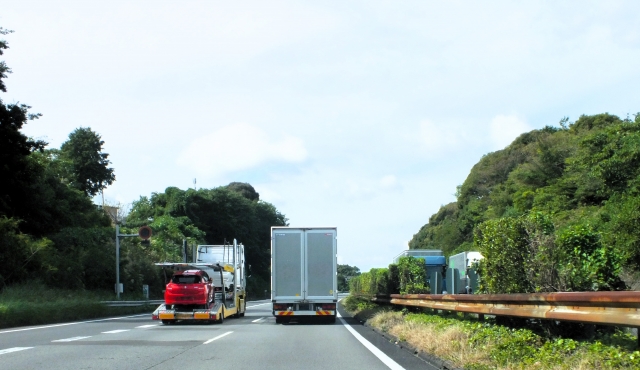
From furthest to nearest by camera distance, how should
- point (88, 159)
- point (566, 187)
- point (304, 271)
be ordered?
1. point (88, 159)
2. point (566, 187)
3. point (304, 271)

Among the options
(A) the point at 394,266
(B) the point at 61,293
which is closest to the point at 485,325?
(A) the point at 394,266

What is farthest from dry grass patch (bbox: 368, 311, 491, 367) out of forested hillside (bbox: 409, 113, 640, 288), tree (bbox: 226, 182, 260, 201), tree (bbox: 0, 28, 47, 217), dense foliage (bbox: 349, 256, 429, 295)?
tree (bbox: 226, 182, 260, 201)

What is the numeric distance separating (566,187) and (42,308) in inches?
1334

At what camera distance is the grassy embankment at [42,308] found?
23719mm

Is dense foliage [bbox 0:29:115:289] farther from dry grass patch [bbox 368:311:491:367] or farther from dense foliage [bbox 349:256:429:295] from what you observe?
dry grass patch [bbox 368:311:491:367]

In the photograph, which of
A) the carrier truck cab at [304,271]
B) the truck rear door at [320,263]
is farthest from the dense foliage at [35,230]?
the truck rear door at [320,263]

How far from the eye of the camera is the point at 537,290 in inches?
452

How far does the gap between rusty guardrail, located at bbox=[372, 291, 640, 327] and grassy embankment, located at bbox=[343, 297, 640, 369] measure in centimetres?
37

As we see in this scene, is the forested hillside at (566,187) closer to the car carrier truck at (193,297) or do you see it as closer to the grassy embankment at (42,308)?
the car carrier truck at (193,297)

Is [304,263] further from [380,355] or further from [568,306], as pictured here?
[568,306]

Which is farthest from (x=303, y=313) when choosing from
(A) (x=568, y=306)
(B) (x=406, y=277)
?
(A) (x=568, y=306)

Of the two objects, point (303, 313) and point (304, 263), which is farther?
point (304, 263)

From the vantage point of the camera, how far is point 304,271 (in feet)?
82.1

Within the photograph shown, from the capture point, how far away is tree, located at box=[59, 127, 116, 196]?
266 ft
